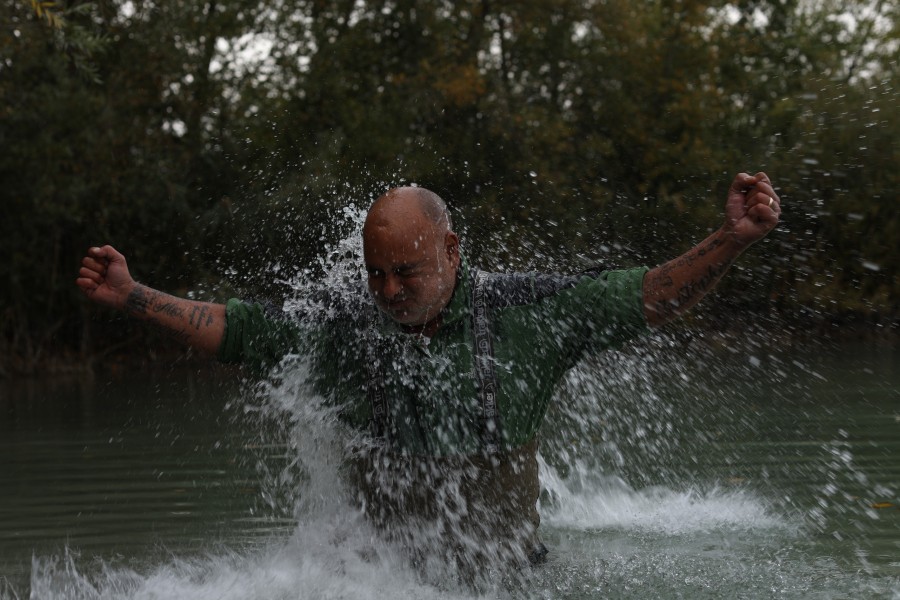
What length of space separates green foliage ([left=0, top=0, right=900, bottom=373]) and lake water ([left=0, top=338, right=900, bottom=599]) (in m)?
3.86

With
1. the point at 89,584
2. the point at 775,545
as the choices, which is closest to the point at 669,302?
the point at 775,545

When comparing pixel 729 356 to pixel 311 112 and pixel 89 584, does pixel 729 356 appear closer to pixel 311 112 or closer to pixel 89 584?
pixel 311 112

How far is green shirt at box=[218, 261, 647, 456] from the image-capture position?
468 cm

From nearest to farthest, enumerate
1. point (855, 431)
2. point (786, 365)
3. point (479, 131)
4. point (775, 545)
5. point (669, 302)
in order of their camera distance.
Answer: point (669, 302), point (775, 545), point (855, 431), point (786, 365), point (479, 131)

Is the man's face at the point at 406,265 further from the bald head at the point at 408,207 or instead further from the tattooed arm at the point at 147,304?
the tattooed arm at the point at 147,304

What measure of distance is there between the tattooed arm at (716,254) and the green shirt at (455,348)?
7cm

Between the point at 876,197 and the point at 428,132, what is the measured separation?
8.94 metres

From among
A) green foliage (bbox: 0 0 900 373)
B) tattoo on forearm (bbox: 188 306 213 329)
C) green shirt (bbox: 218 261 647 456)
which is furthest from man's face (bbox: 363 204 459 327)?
green foliage (bbox: 0 0 900 373)

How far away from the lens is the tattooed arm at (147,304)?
15.3ft

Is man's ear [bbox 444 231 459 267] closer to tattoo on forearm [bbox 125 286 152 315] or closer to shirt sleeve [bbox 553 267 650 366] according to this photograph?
shirt sleeve [bbox 553 267 650 366]

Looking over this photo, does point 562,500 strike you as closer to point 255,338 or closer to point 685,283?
point 255,338

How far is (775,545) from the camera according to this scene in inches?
240

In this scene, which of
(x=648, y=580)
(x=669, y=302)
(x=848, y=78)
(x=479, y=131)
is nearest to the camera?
(x=669, y=302)

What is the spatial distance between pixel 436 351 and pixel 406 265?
38 centimetres
